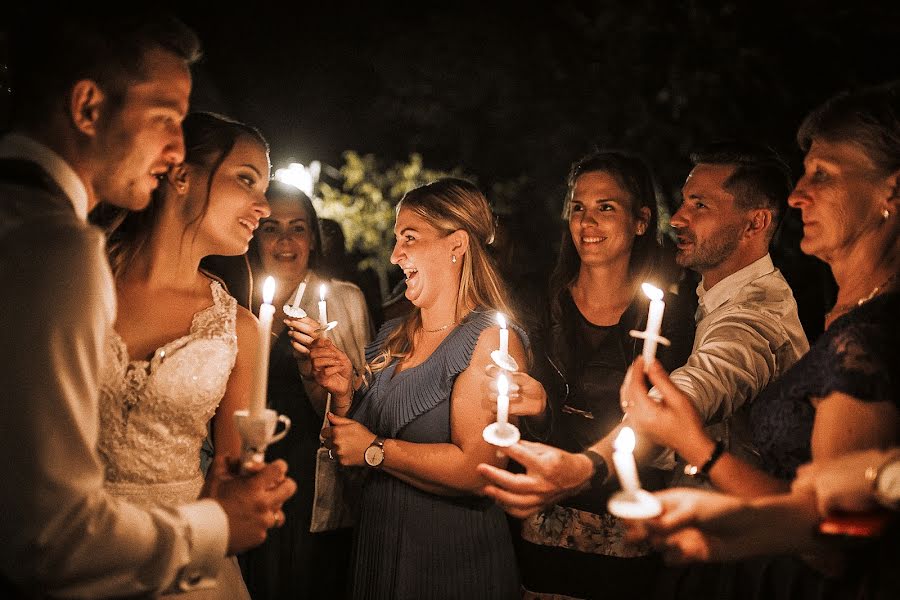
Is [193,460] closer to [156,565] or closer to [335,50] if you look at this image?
[156,565]

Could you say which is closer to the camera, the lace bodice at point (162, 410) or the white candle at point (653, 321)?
the white candle at point (653, 321)

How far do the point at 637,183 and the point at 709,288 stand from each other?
2.43 ft

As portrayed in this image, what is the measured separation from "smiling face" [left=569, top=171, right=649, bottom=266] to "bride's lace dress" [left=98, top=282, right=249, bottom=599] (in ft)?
6.74

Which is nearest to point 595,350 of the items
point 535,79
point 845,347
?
point 845,347

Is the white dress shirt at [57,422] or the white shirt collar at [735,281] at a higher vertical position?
the white shirt collar at [735,281]

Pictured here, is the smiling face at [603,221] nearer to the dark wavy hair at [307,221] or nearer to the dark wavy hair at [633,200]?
the dark wavy hair at [633,200]

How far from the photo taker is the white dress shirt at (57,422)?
154 centimetres

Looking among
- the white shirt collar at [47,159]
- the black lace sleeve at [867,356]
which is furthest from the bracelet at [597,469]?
the white shirt collar at [47,159]

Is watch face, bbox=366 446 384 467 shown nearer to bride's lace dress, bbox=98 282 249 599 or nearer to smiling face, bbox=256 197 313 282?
bride's lace dress, bbox=98 282 249 599

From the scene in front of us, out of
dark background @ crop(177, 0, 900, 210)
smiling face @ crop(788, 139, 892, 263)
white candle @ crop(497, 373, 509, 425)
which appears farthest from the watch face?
dark background @ crop(177, 0, 900, 210)

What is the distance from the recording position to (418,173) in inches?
798

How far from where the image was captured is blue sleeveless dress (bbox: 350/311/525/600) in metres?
3.13

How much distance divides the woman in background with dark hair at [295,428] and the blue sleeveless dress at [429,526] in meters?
0.90

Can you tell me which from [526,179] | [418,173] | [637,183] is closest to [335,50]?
[418,173]
